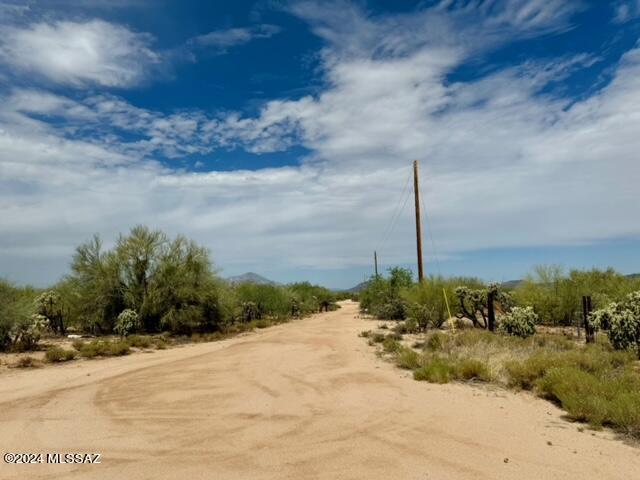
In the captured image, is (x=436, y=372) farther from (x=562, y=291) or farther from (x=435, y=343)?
(x=562, y=291)

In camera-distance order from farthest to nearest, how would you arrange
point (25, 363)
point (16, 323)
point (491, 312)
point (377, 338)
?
point (491, 312) < point (377, 338) < point (16, 323) < point (25, 363)

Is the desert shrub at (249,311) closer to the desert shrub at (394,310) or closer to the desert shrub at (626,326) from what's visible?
the desert shrub at (394,310)

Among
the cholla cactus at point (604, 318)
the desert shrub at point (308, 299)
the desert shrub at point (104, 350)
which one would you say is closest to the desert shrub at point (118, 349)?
the desert shrub at point (104, 350)

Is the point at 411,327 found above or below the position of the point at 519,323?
below

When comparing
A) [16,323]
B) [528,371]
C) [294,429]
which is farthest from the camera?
[16,323]

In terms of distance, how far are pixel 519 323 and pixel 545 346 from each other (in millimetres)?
3032

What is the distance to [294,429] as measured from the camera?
8.16 m

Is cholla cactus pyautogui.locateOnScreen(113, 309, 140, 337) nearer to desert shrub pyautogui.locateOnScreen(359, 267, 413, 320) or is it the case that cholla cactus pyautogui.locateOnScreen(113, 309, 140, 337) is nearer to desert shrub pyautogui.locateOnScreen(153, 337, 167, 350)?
desert shrub pyautogui.locateOnScreen(153, 337, 167, 350)

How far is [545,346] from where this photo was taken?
52.7 ft

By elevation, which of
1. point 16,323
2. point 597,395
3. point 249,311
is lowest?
point 597,395

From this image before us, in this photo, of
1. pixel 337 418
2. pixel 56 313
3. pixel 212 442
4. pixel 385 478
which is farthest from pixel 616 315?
pixel 56 313

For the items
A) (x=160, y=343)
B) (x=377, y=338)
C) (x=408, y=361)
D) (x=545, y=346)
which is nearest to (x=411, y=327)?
(x=377, y=338)

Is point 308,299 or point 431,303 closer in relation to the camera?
point 431,303

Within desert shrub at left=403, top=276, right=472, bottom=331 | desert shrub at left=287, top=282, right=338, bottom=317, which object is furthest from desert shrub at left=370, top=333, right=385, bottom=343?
desert shrub at left=287, top=282, right=338, bottom=317
